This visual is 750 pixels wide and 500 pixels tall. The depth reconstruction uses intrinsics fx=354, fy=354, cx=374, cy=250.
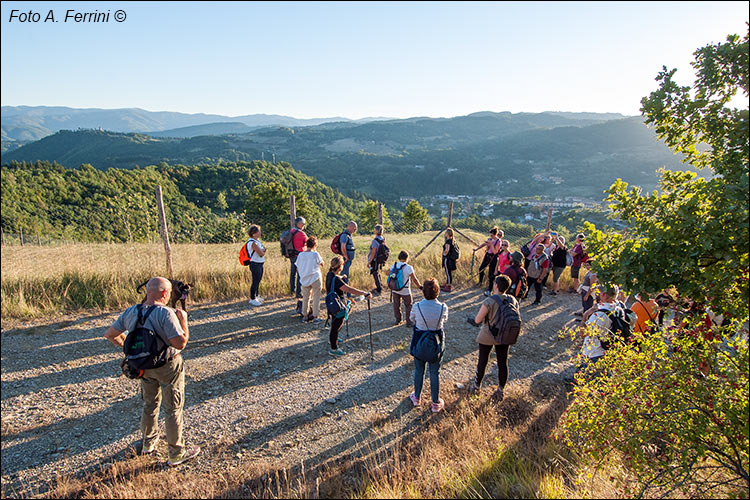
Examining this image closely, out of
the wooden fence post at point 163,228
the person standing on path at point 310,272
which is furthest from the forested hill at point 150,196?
the person standing on path at point 310,272

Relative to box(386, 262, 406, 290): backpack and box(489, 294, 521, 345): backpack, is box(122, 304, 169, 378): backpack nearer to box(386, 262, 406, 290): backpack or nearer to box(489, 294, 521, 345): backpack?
box(489, 294, 521, 345): backpack

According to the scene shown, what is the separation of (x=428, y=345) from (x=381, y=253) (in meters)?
4.15

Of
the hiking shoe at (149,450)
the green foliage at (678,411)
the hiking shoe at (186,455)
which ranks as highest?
the green foliage at (678,411)

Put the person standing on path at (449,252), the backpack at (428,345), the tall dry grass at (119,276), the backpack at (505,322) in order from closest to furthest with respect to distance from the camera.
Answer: the backpack at (428,345), the backpack at (505,322), the tall dry grass at (119,276), the person standing on path at (449,252)

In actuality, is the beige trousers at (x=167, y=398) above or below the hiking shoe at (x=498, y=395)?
above

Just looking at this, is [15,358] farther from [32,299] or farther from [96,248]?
[96,248]

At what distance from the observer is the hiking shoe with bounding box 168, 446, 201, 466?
354 cm

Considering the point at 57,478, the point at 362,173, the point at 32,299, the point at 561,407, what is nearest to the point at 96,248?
the point at 32,299

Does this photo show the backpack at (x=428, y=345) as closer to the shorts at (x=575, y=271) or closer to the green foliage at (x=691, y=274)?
the green foliage at (x=691, y=274)

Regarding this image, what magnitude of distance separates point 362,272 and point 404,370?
489 centimetres

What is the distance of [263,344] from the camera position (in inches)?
248

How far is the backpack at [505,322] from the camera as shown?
4.29 meters

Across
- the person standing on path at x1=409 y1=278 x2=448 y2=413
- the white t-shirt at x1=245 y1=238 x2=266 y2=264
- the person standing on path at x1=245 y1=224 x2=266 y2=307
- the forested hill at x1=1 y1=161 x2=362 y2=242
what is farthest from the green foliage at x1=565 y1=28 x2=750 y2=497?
the forested hill at x1=1 y1=161 x2=362 y2=242

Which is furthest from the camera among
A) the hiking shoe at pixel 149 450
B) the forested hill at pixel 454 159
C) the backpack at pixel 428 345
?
the forested hill at pixel 454 159
